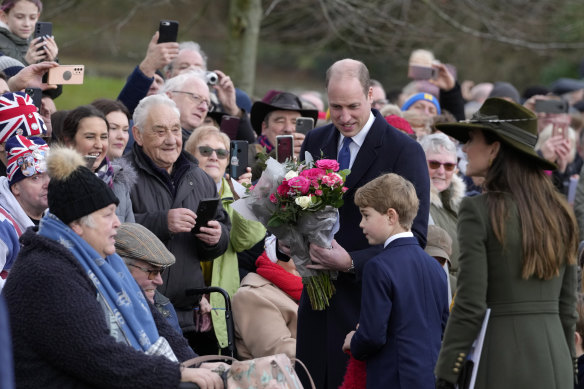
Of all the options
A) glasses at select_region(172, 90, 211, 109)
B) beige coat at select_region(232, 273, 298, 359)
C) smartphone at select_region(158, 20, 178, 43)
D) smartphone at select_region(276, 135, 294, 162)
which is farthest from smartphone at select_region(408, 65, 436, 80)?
beige coat at select_region(232, 273, 298, 359)

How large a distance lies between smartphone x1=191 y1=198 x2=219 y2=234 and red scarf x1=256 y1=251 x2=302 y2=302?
671mm

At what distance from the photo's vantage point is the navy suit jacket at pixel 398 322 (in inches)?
198

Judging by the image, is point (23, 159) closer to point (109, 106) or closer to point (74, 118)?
point (74, 118)

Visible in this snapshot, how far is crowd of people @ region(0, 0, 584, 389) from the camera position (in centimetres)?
392

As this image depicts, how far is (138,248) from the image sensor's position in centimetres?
501

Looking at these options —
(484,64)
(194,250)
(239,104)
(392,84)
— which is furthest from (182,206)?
(484,64)

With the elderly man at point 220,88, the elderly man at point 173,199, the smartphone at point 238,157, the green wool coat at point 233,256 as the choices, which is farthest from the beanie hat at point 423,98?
the elderly man at point 173,199

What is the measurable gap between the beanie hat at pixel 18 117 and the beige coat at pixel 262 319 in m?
1.83

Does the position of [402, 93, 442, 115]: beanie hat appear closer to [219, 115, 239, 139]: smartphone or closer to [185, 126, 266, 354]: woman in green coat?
[219, 115, 239, 139]: smartphone

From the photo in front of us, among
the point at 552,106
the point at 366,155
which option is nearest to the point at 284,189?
the point at 366,155

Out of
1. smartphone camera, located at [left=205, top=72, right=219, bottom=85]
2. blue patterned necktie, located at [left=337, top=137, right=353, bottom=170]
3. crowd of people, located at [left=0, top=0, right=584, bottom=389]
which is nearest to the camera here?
crowd of people, located at [left=0, top=0, right=584, bottom=389]

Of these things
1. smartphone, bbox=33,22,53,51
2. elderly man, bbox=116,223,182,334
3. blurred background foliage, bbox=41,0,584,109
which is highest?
blurred background foliage, bbox=41,0,584,109

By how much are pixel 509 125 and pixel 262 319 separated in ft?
8.97

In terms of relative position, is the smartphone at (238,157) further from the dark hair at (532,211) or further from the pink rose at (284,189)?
the dark hair at (532,211)
